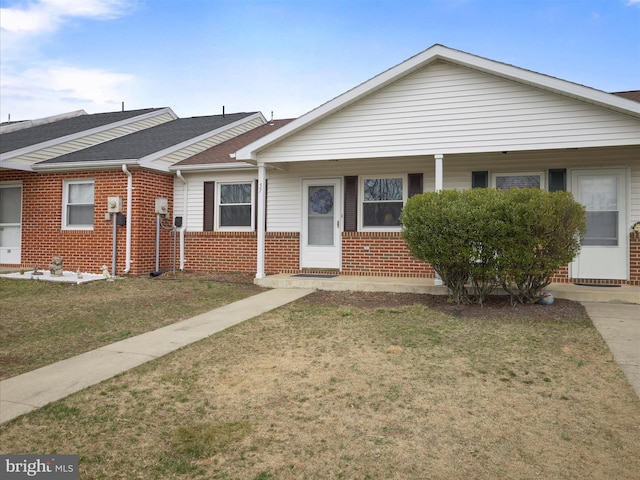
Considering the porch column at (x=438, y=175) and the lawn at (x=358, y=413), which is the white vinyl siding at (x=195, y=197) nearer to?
the porch column at (x=438, y=175)

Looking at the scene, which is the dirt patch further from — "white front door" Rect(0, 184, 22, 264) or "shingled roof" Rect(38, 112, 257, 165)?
"white front door" Rect(0, 184, 22, 264)

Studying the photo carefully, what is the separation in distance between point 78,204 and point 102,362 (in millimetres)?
8691

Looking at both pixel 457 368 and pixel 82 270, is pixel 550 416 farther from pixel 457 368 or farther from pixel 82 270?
pixel 82 270

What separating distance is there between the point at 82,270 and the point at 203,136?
16.8ft

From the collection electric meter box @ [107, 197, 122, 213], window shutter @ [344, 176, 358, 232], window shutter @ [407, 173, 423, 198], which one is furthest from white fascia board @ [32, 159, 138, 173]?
window shutter @ [407, 173, 423, 198]

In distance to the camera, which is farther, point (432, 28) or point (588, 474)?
point (432, 28)

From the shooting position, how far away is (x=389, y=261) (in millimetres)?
10859

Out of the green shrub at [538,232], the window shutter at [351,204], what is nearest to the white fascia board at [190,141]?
the window shutter at [351,204]

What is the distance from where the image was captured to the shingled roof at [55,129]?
1338 cm

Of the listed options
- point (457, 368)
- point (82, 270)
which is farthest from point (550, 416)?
point (82, 270)

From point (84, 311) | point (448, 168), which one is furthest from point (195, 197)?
point (448, 168)

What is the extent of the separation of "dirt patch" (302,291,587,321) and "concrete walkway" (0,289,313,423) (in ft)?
4.88

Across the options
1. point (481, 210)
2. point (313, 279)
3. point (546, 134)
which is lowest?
point (313, 279)

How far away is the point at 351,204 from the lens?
1122 centimetres
